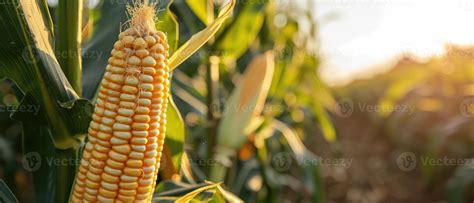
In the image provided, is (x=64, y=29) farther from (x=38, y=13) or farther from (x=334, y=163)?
(x=334, y=163)

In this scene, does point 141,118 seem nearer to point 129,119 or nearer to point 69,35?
point 129,119

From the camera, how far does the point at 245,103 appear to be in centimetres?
237

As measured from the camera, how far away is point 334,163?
18.7 ft

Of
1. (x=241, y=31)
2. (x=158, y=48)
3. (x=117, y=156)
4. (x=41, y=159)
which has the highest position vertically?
(x=241, y=31)

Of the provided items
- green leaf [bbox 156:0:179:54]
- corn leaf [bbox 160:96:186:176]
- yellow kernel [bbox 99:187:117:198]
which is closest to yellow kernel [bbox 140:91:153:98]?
yellow kernel [bbox 99:187:117:198]

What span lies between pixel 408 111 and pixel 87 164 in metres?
4.70

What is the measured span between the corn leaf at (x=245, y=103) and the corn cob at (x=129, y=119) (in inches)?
49.3

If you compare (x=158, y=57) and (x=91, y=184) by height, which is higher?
(x=158, y=57)

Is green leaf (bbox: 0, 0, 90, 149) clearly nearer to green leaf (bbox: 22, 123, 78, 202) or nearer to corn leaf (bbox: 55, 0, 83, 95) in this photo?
corn leaf (bbox: 55, 0, 83, 95)

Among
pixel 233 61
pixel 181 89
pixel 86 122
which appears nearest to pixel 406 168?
pixel 233 61

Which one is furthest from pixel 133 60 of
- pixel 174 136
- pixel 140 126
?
pixel 174 136

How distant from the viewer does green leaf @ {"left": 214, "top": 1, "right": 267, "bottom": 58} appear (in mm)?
2474

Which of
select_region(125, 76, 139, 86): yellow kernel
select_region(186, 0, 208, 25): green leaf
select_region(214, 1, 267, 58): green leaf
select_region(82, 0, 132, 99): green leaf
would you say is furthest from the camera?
select_region(214, 1, 267, 58): green leaf

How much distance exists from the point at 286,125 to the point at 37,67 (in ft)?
8.31
